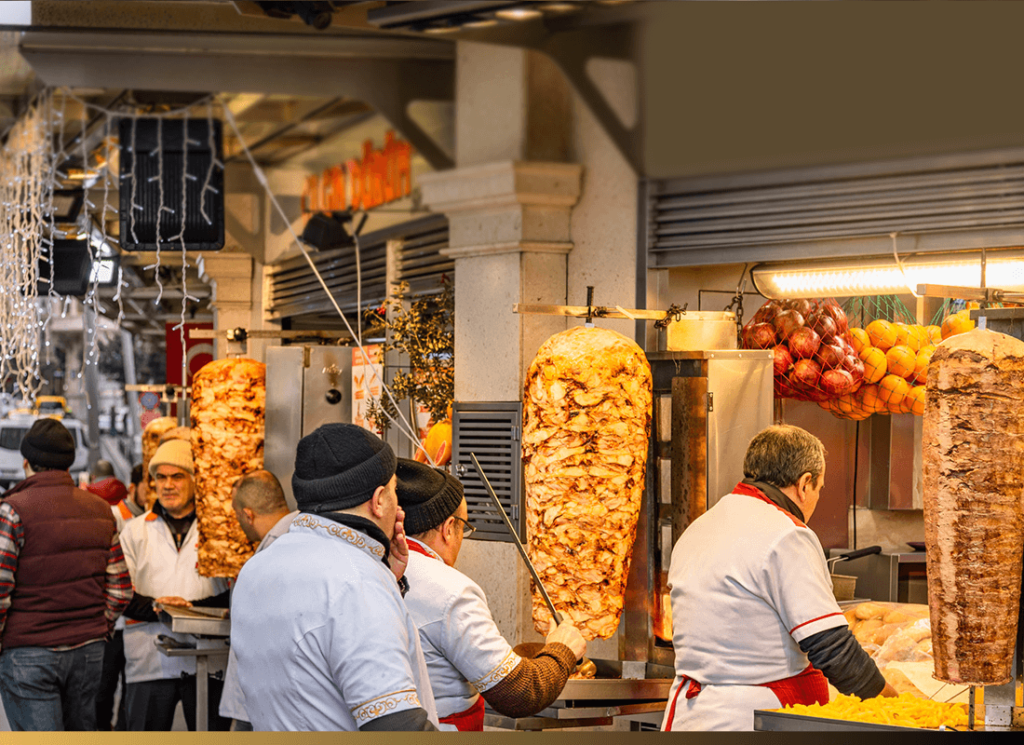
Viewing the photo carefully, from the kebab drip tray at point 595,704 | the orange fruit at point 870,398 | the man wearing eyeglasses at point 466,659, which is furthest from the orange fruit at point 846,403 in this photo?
the man wearing eyeglasses at point 466,659

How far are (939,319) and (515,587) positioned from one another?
2.58m

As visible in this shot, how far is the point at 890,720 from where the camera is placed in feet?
9.85

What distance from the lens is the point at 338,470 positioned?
95.7 inches

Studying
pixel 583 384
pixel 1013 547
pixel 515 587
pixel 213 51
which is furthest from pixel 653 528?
pixel 213 51

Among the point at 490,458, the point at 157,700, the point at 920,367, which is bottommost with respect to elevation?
the point at 157,700

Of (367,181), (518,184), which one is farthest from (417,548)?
(367,181)

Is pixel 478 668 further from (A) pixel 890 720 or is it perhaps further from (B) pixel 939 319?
(B) pixel 939 319

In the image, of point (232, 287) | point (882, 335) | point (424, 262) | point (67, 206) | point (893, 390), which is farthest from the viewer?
point (232, 287)

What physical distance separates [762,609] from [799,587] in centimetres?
15

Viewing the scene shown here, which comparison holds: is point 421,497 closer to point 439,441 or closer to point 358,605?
point 358,605

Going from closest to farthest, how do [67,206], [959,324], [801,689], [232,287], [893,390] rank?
[801,689], [959,324], [893,390], [67,206], [232,287]

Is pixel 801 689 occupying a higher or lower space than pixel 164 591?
higher

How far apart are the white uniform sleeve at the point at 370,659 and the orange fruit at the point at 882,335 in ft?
10.9

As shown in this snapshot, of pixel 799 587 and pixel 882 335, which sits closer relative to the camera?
pixel 799 587
